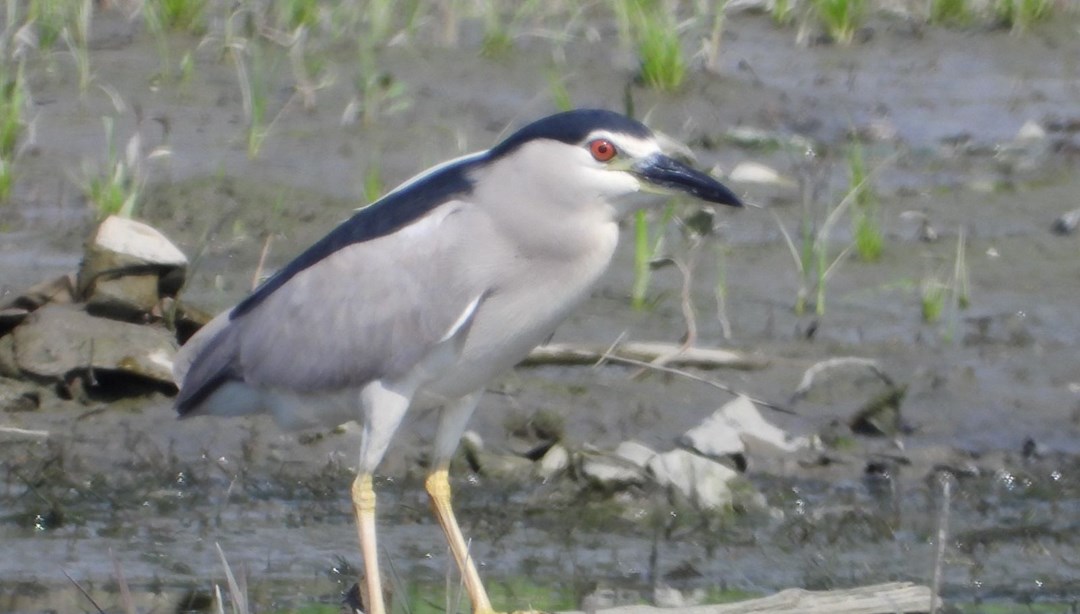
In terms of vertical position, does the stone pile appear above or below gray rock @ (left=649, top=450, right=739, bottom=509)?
above

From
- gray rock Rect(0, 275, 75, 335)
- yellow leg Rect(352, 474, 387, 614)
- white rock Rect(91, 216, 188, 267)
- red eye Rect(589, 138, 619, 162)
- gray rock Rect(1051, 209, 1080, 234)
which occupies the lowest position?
gray rock Rect(1051, 209, 1080, 234)

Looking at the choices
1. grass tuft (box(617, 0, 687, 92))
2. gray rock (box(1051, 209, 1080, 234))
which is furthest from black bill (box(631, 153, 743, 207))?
grass tuft (box(617, 0, 687, 92))

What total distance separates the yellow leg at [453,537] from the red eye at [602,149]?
0.92 meters

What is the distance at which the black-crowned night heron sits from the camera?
181 inches

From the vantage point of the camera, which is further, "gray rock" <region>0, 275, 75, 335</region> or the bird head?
"gray rock" <region>0, 275, 75, 335</region>

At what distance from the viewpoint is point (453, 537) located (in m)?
4.90

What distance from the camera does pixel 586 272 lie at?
4.64 metres

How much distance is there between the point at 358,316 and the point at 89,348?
5.12ft

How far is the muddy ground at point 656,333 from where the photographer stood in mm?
5230

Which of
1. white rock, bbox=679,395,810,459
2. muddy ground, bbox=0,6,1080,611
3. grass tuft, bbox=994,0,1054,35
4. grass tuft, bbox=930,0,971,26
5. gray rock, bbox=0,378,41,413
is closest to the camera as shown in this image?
muddy ground, bbox=0,6,1080,611

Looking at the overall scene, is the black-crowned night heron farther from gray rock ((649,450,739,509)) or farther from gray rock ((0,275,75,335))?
gray rock ((0,275,75,335))

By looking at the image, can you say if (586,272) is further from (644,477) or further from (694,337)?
(694,337)

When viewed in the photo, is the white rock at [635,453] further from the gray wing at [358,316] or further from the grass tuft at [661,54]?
the grass tuft at [661,54]

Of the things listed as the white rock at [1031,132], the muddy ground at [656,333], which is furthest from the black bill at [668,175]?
the white rock at [1031,132]
